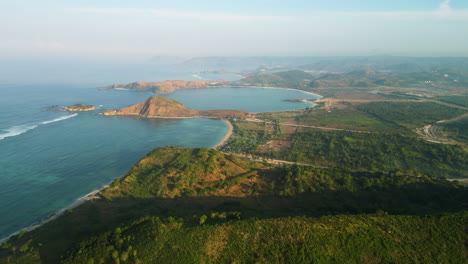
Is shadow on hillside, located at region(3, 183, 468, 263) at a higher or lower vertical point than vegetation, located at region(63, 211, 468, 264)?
lower

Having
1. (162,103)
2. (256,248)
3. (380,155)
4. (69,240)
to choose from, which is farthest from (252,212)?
(162,103)

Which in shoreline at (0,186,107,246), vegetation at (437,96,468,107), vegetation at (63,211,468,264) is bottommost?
shoreline at (0,186,107,246)

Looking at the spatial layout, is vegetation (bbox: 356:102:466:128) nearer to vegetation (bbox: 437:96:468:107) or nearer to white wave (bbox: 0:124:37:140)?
vegetation (bbox: 437:96:468:107)

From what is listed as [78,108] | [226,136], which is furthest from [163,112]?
[226,136]

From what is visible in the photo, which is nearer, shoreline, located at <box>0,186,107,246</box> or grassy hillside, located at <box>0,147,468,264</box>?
grassy hillside, located at <box>0,147,468,264</box>

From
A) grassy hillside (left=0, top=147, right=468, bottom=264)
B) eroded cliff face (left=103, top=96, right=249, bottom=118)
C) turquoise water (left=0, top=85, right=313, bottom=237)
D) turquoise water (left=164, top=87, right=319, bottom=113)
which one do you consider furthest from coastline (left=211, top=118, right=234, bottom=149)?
turquoise water (left=164, top=87, right=319, bottom=113)

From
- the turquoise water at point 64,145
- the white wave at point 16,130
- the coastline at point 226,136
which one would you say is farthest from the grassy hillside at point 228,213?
the white wave at point 16,130

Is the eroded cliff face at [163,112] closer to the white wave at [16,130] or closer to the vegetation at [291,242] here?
the white wave at [16,130]
